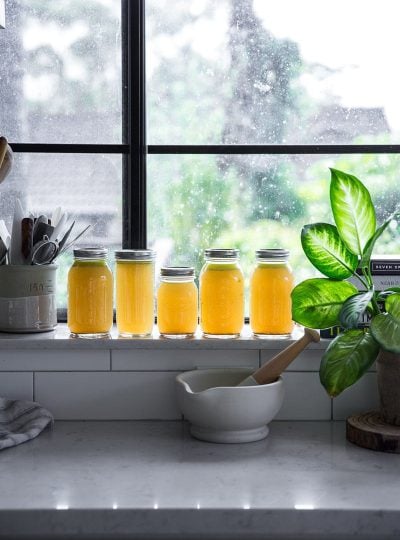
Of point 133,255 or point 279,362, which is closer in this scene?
point 279,362

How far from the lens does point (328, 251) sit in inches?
64.6

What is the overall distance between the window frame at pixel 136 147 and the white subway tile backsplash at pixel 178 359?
0.32m

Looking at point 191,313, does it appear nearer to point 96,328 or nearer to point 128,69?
point 96,328

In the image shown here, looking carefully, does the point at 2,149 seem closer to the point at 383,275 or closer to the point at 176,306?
the point at 176,306

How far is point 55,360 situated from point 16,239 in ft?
0.95

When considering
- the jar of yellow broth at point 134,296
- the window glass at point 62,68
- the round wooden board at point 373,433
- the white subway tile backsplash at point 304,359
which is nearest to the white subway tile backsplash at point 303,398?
the white subway tile backsplash at point 304,359

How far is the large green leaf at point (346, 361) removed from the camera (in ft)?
5.02

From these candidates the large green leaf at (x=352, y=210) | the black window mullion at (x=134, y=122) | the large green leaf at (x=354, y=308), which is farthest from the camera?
the black window mullion at (x=134, y=122)

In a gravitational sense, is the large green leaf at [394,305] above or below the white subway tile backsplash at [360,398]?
above

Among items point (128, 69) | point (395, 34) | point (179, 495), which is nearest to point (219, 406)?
point (179, 495)

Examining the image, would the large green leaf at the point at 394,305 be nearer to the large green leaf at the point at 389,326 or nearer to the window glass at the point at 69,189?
the large green leaf at the point at 389,326

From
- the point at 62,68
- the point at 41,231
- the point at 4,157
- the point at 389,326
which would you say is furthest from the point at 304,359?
the point at 62,68

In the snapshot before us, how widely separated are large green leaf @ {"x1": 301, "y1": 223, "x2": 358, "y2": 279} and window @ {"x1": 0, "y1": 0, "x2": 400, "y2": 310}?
0.36 meters

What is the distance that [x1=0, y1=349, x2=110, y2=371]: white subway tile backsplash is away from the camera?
1.79 m
